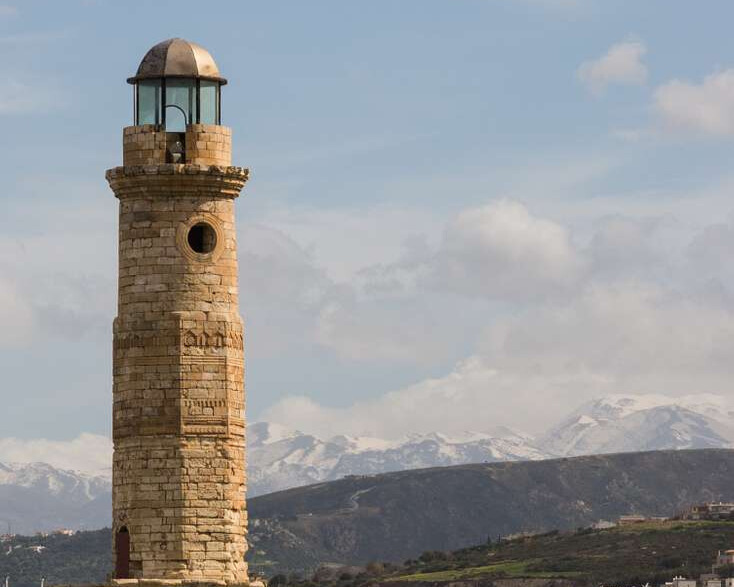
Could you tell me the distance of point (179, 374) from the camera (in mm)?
38188

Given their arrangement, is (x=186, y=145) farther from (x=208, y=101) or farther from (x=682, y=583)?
(x=682, y=583)

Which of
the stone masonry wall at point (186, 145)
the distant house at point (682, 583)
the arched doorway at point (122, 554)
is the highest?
the distant house at point (682, 583)

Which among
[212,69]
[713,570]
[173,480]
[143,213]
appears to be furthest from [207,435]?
[713,570]

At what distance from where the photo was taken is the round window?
127 ft

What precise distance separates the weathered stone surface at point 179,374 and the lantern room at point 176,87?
507 millimetres

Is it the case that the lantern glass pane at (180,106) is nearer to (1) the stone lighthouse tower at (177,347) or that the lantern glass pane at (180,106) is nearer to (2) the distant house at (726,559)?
(1) the stone lighthouse tower at (177,347)

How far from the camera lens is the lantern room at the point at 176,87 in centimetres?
3916

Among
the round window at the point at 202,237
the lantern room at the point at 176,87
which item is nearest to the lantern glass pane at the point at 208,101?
the lantern room at the point at 176,87

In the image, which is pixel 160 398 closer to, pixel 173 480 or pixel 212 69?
pixel 173 480

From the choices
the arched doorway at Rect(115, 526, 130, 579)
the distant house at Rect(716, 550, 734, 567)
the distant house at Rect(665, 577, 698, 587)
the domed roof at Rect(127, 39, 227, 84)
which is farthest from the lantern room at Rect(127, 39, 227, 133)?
the distant house at Rect(716, 550, 734, 567)

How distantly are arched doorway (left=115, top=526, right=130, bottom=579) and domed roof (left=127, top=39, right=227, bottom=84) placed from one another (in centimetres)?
833

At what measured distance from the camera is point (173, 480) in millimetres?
37969

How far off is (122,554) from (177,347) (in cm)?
385

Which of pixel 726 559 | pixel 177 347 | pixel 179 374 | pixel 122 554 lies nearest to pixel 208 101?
pixel 177 347
